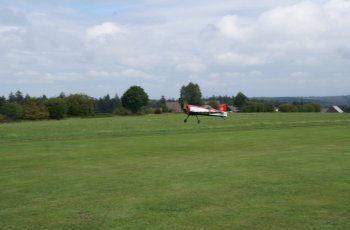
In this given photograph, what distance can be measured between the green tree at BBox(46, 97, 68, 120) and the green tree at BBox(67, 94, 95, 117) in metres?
7.54

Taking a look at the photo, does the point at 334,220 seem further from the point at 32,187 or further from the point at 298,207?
the point at 32,187

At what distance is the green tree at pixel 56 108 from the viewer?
356 ft

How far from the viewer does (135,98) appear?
124 meters

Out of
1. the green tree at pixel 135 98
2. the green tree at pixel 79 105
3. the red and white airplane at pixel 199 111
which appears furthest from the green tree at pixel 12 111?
the red and white airplane at pixel 199 111

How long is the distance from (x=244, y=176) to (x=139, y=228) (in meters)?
5.54

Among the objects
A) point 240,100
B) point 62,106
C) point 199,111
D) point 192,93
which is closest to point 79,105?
point 62,106

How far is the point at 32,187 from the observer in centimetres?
1157

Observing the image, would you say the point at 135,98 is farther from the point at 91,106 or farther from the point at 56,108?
the point at 56,108

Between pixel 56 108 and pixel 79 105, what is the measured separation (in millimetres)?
12336

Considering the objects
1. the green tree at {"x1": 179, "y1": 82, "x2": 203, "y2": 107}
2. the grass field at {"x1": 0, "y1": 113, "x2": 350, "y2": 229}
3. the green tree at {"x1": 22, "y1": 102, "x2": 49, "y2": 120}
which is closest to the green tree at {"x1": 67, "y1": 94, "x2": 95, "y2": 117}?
the green tree at {"x1": 22, "y1": 102, "x2": 49, "y2": 120}

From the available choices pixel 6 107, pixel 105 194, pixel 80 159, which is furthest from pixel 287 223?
pixel 6 107

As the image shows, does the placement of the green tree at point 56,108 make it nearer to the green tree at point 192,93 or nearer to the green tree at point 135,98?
the green tree at point 135,98

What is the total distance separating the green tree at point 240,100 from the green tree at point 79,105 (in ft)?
129

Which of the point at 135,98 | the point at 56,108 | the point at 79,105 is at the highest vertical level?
the point at 135,98
